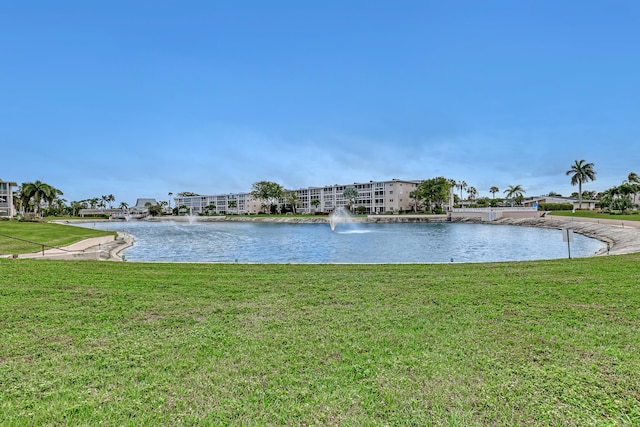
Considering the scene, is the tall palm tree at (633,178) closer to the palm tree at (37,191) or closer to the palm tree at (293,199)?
the palm tree at (293,199)

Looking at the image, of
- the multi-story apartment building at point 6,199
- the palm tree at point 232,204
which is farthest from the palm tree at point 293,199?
the multi-story apartment building at point 6,199

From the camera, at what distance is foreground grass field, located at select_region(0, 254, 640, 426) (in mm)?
3021

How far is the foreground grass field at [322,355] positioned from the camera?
9.91 ft

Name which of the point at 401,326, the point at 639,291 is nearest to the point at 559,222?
the point at 639,291

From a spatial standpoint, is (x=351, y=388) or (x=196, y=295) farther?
(x=196, y=295)

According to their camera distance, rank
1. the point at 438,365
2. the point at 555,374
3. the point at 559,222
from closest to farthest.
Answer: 1. the point at 555,374
2. the point at 438,365
3. the point at 559,222

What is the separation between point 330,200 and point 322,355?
126 metres

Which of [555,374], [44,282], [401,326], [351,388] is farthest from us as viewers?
[44,282]

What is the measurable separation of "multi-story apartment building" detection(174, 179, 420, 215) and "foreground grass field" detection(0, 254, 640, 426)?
10506cm

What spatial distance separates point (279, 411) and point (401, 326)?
2710 millimetres

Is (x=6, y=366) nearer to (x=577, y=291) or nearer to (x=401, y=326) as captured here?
(x=401, y=326)

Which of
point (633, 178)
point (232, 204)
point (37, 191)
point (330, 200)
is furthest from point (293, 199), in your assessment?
point (633, 178)

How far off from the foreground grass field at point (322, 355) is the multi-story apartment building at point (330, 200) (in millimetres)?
105055

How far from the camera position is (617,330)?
4789 millimetres
